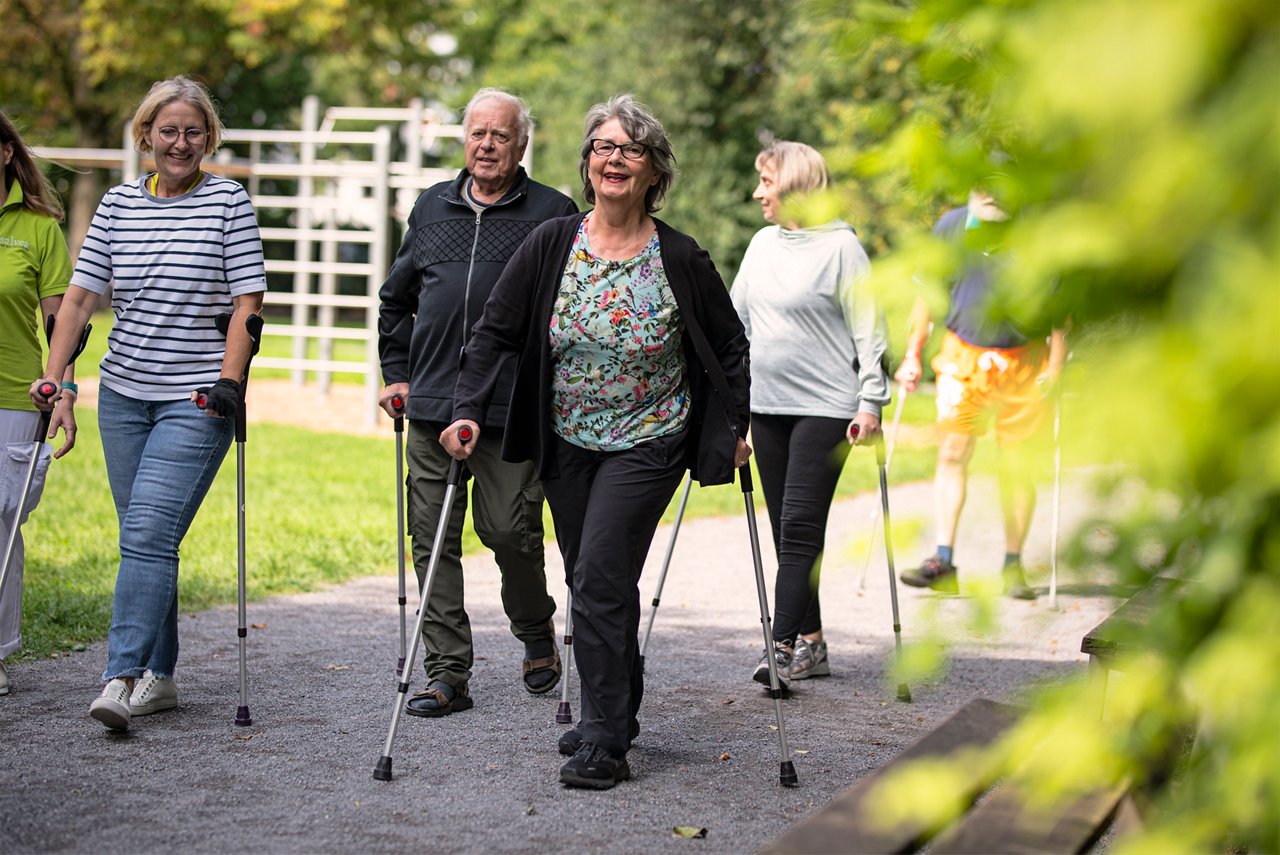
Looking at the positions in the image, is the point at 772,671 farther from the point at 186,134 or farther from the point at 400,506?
the point at 186,134

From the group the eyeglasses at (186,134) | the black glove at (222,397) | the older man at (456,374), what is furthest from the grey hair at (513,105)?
the black glove at (222,397)

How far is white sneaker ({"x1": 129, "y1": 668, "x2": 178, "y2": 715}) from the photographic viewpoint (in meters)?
6.02

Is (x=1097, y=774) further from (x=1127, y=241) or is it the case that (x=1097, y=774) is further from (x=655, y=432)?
(x=655, y=432)

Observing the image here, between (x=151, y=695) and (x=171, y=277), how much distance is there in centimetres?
162

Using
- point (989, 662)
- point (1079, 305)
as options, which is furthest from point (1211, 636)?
point (989, 662)

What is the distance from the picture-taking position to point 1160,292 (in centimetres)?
184

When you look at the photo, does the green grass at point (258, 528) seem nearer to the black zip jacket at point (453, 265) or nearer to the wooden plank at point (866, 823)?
the black zip jacket at point (453, 265)

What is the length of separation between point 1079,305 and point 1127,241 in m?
0.40

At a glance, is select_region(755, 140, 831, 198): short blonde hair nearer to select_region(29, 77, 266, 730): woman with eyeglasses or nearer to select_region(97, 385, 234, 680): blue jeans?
select_region(29, 77, 266, 730): woman with eyeglasses

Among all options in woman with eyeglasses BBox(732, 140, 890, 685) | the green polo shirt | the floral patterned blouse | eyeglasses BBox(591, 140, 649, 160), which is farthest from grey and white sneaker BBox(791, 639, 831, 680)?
the green polo shirt

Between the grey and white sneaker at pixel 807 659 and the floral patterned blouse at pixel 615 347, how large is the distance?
2.06 metres

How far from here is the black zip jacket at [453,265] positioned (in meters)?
6.46

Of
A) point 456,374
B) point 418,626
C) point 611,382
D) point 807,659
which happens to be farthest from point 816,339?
point 418,626

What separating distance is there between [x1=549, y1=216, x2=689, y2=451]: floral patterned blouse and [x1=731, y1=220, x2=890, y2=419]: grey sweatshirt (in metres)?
1.56
